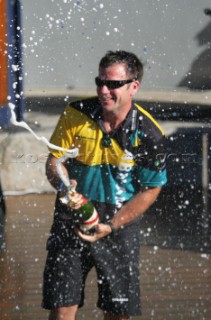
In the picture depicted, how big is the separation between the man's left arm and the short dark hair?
1.61 feet

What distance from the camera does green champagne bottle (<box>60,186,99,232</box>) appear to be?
4.58 metres

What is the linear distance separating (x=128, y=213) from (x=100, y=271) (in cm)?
27

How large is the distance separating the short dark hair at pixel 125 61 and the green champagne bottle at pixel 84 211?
57cm

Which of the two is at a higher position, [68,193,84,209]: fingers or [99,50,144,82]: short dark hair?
[99,50,144,82]: short dark hair

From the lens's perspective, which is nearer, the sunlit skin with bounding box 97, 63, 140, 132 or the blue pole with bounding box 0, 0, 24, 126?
the sunlit skin with bounding box 97, 63, 140, 132

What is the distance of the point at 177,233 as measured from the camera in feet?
28.3

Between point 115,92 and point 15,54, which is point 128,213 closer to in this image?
point 115,92

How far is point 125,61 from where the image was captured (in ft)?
15.8

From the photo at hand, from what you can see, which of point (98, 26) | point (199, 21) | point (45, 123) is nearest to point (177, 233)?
point (45, 123)

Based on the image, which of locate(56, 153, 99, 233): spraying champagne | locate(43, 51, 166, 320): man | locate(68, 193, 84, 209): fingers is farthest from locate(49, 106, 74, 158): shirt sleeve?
locate(68, 193, 84, 209): fingers

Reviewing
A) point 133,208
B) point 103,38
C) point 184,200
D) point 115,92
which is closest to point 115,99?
point 115,92

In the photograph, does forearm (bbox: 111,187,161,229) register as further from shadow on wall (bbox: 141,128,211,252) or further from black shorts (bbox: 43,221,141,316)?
shadow on wall (bbox: 141,128,211,252)

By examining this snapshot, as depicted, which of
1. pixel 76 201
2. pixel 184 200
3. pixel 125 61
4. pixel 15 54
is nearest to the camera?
pixel 76 201

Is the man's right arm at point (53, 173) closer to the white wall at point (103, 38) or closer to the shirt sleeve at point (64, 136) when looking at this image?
the shirt sleeve at point (64, 136)
